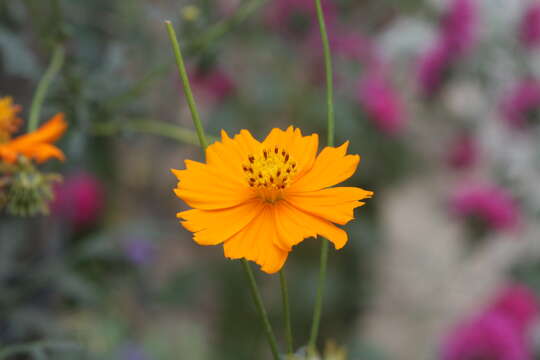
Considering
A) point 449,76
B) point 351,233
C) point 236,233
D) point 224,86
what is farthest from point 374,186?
point 236,233

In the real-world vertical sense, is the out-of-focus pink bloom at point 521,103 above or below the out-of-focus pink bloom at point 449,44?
below

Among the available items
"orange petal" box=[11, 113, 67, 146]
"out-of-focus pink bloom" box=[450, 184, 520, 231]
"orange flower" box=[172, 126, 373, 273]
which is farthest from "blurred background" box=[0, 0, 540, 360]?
"orange flower" box=[172, 126, 373, 273]

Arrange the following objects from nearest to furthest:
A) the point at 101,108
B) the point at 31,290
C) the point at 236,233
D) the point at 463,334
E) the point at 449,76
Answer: the point at 236,233 < the point at 101,108 < the point at 31,290 < the point at 463,334 < the point at 449,76

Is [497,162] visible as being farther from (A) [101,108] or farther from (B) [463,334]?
(A) [101,108]

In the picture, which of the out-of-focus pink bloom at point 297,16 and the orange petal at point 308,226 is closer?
the orange petal at point 308,226

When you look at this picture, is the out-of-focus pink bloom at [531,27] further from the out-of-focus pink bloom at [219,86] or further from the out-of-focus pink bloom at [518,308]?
the out-of-focus pink bloom at [219,86]

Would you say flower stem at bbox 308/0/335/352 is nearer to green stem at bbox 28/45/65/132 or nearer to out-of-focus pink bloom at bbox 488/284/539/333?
green stem at bbox 28/45/65/132

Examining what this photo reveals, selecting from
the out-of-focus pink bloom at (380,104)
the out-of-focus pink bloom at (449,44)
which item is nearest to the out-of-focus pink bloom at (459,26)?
the out-of-focus pink bloom at (449,44)

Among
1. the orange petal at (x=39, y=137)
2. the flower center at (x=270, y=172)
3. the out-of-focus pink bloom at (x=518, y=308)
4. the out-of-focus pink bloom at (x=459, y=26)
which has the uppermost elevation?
the out-of-focus pink bloom at (x=459, y=26)

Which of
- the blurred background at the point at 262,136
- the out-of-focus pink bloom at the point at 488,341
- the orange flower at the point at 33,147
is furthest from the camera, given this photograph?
the out-of-focus pink bloom at the point at 488,341
